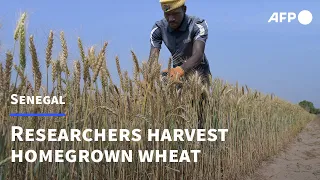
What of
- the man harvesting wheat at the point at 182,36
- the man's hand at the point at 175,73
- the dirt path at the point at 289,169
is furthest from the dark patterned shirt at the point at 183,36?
the dirt path at the point at 289,169

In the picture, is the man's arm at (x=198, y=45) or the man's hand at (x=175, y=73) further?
the man's arm at (x=198, y=45)

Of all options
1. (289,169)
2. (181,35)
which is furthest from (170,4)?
(289,169)

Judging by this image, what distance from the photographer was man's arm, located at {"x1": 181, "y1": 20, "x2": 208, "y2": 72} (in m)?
3.11

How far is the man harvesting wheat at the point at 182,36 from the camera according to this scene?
324 cm

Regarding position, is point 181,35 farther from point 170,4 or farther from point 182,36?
point 170,4

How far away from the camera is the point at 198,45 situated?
3.31m

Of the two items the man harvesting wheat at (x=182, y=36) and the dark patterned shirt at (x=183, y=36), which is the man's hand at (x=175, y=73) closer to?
the man harvesting wheat at (x=182, y=36)

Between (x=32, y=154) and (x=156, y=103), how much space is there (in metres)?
0.75

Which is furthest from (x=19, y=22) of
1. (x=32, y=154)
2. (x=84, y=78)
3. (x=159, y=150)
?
(x=159, y=150)

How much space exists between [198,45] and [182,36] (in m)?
0.26

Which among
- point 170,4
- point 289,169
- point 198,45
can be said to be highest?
point 170,4

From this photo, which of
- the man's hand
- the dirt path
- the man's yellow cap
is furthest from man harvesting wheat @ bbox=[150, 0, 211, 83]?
the dirt path

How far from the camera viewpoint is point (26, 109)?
5.58ft

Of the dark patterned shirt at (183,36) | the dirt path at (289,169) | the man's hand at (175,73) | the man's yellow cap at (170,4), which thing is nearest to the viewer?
the man's hand at (175,73)
